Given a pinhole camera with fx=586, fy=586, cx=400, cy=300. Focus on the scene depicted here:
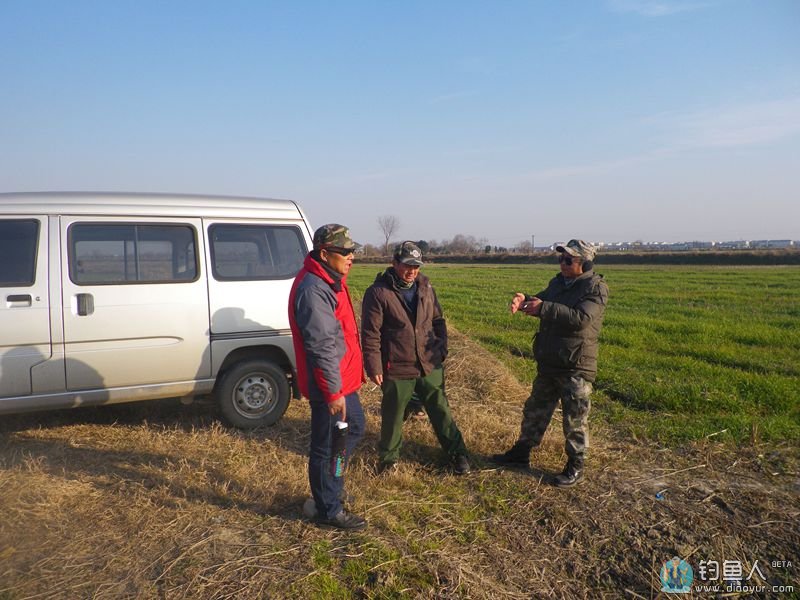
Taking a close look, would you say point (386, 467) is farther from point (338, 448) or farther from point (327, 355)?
point (327, 355)

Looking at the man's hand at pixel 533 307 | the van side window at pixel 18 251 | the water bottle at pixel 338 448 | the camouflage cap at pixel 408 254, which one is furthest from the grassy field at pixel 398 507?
the camouflage cap at pixel 408 254

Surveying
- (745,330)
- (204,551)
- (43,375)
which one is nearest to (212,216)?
(43,375)

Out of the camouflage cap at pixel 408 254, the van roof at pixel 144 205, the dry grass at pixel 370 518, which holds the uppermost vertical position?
the van roof at pixel 144 205

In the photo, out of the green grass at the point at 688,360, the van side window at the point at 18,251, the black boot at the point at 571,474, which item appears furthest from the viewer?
the green grass at the point at 688,360

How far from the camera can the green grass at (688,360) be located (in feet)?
18.8

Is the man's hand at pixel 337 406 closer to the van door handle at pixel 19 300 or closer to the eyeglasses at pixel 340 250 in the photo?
the eyeglasses at pixel 340 250

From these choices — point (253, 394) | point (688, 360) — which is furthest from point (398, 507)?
point (688, 360)

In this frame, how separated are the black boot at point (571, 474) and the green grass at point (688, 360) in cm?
140

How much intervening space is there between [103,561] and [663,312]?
47.8 feet

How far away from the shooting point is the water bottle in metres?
3.47

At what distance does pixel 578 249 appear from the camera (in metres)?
4.23

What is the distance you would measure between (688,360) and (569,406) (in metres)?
5.34

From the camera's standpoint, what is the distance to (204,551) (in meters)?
3.27
